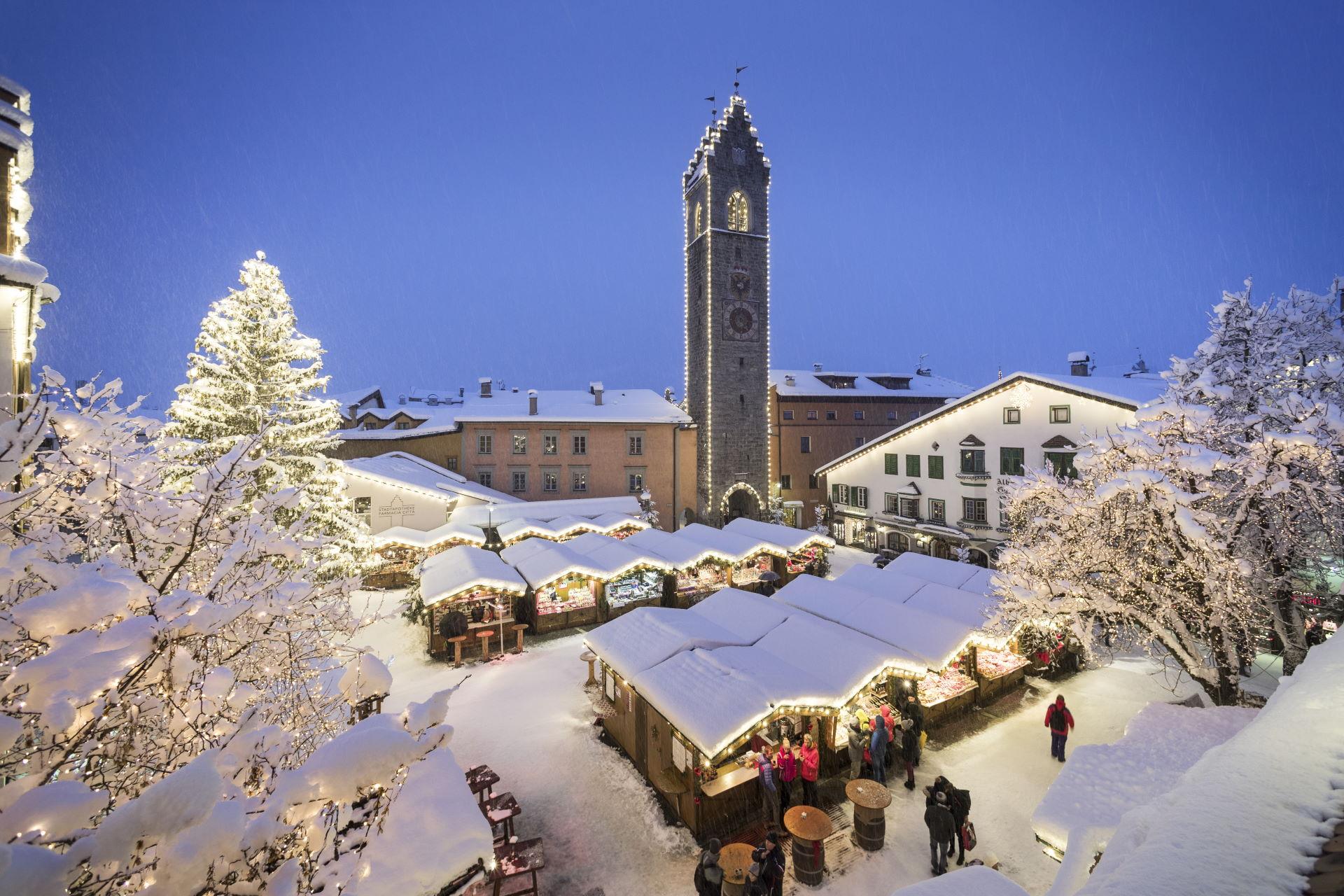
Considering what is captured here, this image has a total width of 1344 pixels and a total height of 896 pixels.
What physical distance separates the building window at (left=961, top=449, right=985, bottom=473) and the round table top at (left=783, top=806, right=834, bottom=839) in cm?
2140

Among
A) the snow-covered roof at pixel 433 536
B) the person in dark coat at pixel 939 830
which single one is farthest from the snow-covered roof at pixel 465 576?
the person in dark coat at pixel 939 830

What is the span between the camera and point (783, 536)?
23.2 m

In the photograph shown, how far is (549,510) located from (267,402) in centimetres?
1572

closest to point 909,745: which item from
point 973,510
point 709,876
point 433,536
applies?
point 709,876

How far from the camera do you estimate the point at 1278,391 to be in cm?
1352

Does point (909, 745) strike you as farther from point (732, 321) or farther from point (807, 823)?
point (732, 321)

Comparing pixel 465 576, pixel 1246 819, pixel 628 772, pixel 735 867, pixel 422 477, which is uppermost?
pixel 422 477

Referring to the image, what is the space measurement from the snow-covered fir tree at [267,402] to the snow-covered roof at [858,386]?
2985cm

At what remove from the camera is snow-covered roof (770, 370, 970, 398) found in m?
39.6

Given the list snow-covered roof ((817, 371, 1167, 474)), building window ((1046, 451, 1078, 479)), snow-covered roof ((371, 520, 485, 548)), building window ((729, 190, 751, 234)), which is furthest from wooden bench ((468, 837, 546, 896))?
building window ((729, 190, 751, 234))

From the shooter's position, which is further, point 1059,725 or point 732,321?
point 732,321

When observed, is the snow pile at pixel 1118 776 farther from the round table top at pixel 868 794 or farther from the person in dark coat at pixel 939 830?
the round table top at pixel 868 794

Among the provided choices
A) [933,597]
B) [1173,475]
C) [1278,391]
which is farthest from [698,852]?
[1278,391]

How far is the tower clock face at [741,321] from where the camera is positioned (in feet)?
117
